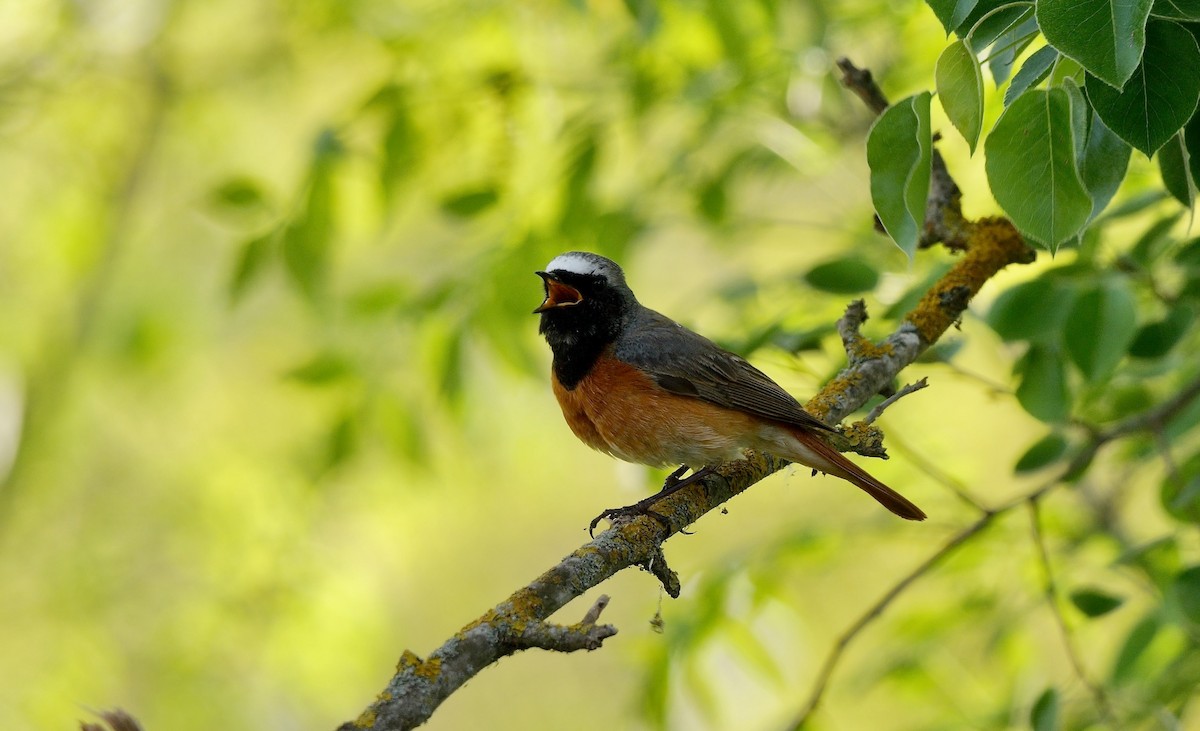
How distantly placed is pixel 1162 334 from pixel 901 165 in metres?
1.66

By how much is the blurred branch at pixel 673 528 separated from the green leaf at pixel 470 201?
1547 mm

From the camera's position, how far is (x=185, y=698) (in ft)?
23.8

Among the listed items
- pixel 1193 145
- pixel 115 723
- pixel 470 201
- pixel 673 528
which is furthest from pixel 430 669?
pixel 470 201

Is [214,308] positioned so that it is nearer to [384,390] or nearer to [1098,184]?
[384,390]

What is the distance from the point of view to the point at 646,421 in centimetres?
377

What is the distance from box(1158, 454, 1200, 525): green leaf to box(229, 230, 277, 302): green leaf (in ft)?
11.0

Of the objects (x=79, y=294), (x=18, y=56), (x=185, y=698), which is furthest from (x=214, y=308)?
(x=185, y=698)

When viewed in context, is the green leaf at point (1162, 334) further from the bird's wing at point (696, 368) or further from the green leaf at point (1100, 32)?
the green leaf at point (1100, 32)

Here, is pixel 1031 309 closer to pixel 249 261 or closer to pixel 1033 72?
pixel 1033 72

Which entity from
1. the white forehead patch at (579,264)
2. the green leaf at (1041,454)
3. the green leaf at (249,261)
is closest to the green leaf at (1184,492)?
the green leaf at (1041,454)

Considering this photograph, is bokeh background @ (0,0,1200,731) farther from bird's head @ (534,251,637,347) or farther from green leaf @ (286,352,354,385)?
bird's head @ (534,251,637,347)

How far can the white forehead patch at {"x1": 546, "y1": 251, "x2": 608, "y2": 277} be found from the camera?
4.14 meters

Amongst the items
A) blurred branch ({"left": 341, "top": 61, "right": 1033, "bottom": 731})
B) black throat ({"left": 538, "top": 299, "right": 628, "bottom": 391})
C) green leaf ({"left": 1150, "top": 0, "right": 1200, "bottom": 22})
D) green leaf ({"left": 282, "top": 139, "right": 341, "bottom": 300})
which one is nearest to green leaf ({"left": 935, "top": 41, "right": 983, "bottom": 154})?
green leaf ({"left": 1150, "top": 0, "right": 1200, "bottom": 22})

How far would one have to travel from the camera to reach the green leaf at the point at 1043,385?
317 centimetres
